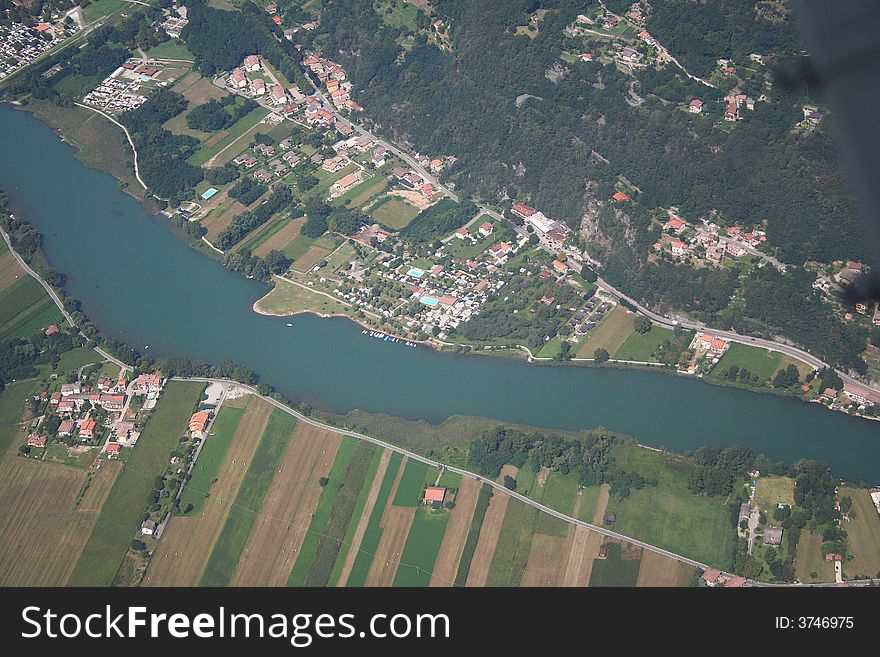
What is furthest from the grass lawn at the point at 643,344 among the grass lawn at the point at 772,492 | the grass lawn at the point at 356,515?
the grass lawn at the point at 356,515

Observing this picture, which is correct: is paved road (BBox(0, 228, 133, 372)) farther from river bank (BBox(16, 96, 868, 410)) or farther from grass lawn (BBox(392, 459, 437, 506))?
grass lawn (BBox(392, 459, 437, 506))

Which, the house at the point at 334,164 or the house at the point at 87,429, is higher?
the house at the point at 334,164

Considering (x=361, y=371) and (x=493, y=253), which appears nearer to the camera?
(x=361, y=371)

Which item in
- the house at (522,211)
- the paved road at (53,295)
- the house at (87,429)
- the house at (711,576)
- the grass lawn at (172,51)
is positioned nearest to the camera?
the house at (711,576)

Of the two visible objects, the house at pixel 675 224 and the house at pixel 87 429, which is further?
the house at pixel 675 224

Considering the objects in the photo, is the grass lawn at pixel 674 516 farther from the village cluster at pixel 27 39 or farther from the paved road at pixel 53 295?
the village cluster at pixel 27 39

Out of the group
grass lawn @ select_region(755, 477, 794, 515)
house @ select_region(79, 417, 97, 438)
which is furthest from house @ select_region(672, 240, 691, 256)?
house @ select_region(79, 417, 97, 438)
